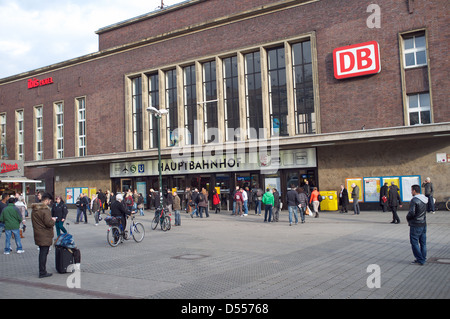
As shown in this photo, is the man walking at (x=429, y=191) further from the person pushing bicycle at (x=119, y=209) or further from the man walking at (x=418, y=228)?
the person pushing bicycle at (x=119, y=209)

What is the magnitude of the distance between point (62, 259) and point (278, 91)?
2025cm

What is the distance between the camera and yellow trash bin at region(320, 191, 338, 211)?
23.8 m

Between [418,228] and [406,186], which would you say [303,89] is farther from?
[418,228]

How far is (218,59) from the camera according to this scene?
2850cm

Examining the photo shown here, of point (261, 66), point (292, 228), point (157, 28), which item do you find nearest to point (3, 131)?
point (157, 28)

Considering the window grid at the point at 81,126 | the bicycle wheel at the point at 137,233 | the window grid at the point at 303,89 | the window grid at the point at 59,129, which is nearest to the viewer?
the bicycle wheel at the point at 137,233

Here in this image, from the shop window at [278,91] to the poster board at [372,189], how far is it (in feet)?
19.4

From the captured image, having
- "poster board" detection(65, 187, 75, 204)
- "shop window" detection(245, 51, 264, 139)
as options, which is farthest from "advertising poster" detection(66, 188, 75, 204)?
"shop window" detection(245, 51, 264, 139)

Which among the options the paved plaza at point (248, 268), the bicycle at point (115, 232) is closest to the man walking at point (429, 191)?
the paved plaza at point (248, 268)

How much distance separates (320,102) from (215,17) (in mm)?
10815

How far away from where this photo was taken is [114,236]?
12664 mm

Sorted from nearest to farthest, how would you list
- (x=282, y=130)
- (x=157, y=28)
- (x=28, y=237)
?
1. (x=28, y=237)
2. (x=282, y=130)
3. (x=157, y=28)

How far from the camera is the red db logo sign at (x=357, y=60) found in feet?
74.0

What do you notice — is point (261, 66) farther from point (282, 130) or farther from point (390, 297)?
point (390, 297)
